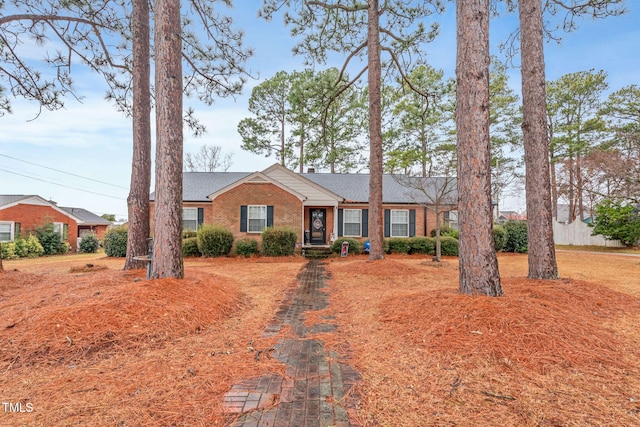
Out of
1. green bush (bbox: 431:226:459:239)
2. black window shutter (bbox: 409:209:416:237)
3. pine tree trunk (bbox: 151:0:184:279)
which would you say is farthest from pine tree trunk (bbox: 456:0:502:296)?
black window shutter (bbox: 409:209:416:237)

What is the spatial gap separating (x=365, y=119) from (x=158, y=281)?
22601mm

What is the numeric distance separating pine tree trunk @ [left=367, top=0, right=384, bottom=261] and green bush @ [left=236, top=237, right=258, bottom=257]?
5947 mm

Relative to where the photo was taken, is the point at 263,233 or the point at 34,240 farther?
the point at 34,240

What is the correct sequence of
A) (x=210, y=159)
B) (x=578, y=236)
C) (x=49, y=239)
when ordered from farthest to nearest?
A: 1. (x=210, y=159)
2. (x=578, y=236)
3. (x=49, y=239)

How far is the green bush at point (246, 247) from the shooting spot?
538 inches

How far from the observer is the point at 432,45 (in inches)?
406

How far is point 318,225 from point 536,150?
11.8 meters

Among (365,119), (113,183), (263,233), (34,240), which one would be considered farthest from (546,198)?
(113,183)

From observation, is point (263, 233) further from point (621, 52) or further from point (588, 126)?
point (588, 126)

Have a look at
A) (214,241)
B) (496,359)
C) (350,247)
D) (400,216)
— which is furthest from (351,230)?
(496,359)

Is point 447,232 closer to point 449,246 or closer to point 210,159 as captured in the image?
point 449,246

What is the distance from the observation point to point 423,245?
1545cm

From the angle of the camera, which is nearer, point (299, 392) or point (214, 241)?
point (299, 392)

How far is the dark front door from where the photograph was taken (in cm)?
1678
